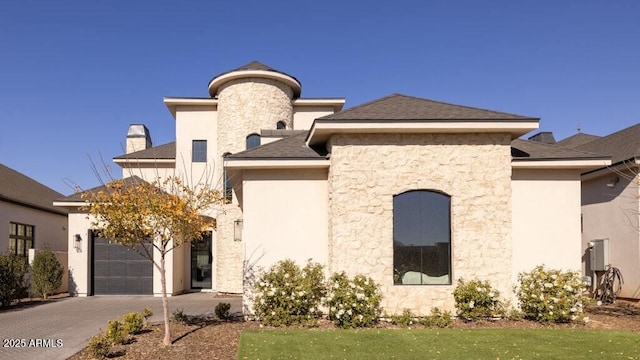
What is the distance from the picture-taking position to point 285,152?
40.4 feet

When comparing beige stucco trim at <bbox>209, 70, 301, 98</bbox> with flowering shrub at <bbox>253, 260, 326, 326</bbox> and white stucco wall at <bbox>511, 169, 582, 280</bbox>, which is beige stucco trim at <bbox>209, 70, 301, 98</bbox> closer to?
flowering shrub at <bbox>253, 260, 326, 326</bbox>

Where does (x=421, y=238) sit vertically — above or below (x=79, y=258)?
above

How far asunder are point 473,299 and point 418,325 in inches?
59.0

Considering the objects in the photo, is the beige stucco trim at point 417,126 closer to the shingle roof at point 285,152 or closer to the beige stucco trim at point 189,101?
the shingle roof at point 285,152

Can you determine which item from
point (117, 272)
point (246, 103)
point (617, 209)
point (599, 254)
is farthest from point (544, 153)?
point (117, 272)

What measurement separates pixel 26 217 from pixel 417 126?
58.6 ft

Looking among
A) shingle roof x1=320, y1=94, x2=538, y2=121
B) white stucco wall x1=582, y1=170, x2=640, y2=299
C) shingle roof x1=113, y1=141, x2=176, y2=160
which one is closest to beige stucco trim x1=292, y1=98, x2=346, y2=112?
shingle roof x1=113, y1=141, x2=176, y2=160

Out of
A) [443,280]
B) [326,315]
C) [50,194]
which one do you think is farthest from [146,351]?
[50,194]

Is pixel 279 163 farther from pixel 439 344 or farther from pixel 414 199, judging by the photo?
pixel 439 344

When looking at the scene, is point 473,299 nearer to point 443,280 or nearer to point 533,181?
point 443,280

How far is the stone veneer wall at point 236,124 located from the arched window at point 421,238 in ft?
28.1

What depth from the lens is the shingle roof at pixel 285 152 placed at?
38.7ft

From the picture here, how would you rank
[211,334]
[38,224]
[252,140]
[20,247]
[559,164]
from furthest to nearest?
1. [38,224]
2. [20,247]
3. [252,140]
4. [559,164]
5. [211,334]

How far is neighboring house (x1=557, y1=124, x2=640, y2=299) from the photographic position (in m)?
14.1
